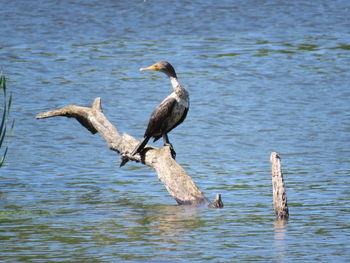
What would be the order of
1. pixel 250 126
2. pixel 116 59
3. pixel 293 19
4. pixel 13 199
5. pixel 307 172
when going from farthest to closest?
pixel 293 19
pixel 116 59
pixel 250 126
pixel 307 172
pixel 13 199

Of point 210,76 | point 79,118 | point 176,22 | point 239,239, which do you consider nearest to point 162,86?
point 210,76

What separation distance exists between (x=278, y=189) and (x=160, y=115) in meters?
2.18

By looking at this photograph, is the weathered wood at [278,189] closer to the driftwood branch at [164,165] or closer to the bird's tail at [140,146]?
the driftwood branch at [164,165]

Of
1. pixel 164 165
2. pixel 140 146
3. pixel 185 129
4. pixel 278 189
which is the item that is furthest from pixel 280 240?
pixel 185 129

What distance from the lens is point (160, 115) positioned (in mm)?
12125

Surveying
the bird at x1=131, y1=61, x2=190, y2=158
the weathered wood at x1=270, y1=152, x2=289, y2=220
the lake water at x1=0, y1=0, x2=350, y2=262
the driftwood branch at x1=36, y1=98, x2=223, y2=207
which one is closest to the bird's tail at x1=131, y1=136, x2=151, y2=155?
the bird at x1=131, y1=61, x2=190, y2=158

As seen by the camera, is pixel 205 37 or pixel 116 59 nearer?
pixel 116 59

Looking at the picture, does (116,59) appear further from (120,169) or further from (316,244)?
(316,244)

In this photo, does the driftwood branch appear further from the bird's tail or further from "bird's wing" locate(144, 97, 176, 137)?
"bird's wing" locate(144, 97, 176, 137)

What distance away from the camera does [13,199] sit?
13.0 m

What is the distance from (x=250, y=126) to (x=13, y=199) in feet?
22.8

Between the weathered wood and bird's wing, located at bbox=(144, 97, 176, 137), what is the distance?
1.94 metres

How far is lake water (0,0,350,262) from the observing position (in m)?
10.5

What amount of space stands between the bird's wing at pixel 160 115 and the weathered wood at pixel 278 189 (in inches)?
76.4
